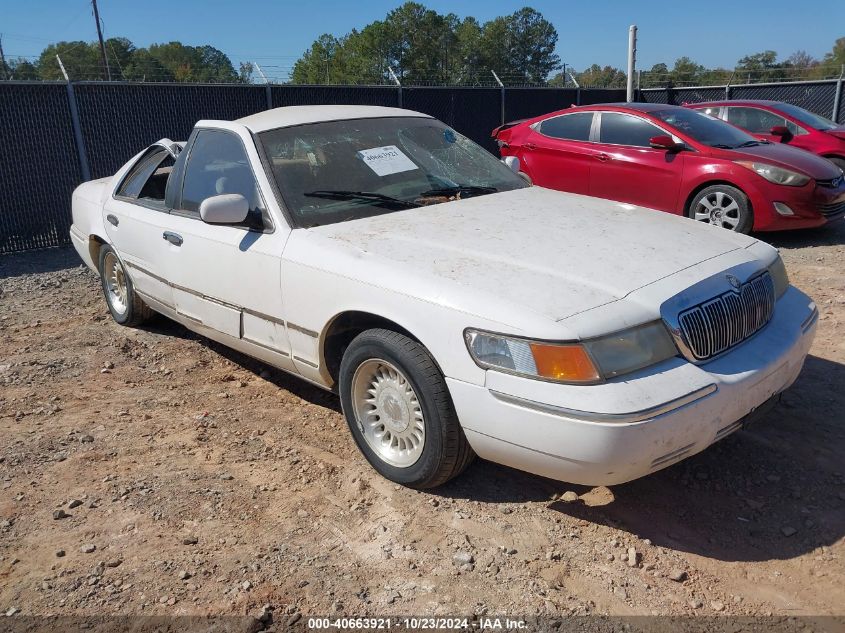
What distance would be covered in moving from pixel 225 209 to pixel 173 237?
0.93 meters

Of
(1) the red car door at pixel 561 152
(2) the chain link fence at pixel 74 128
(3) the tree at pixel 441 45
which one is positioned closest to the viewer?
(1) the red car door at pixel 561 152

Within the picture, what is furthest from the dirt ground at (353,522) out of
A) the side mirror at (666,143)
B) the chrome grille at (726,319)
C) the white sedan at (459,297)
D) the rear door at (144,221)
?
the side mirror at (666,143)

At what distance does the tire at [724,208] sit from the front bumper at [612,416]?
5229mm

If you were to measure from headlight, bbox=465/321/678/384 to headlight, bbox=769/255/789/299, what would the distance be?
1.08 meters

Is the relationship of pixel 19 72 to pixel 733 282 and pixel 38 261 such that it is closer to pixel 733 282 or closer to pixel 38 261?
pixel 38 261

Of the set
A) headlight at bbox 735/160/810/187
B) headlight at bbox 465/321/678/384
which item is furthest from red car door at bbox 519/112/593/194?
headlight at bbox 465/321/678/384

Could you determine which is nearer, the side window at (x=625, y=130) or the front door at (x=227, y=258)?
the front door at (x=227, y=258)

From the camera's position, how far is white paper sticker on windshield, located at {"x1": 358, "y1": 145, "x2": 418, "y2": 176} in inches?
169

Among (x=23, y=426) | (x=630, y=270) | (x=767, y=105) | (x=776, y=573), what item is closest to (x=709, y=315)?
(x=630, y=270)

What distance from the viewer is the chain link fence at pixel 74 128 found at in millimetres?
9422

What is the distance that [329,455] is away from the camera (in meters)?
3.89

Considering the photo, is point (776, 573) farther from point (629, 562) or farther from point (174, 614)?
point (174, 614)

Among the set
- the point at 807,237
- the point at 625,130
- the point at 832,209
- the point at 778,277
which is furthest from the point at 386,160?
the point at 807,237

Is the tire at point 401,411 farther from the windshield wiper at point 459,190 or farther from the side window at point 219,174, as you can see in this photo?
the windshield wiper at point 459,190
